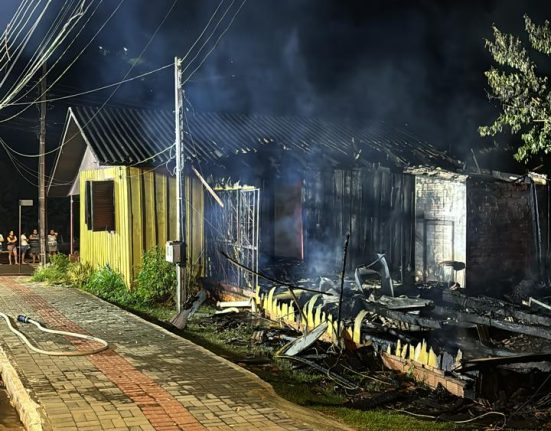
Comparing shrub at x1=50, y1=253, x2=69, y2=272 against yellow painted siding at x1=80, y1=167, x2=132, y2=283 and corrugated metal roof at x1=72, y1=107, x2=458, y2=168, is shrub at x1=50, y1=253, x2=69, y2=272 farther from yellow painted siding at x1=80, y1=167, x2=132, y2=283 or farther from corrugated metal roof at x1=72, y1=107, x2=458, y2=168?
corrugated metal roof at x1=72, y1=107, x2=458, y2=168

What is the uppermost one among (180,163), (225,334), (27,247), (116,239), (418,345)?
(180,163)

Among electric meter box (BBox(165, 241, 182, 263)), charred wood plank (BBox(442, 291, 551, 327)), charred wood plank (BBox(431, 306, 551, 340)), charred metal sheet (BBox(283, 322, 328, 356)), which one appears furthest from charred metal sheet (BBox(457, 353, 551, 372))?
electric meter box (BBox(165, 241, 182, 263))

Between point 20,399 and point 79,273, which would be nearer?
point 20,399

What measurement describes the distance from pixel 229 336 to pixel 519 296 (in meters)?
6.64

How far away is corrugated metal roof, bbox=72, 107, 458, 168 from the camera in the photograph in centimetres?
1541

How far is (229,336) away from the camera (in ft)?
37.3

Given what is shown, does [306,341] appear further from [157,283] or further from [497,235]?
[497,235]

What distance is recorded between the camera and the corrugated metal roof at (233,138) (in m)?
15.4

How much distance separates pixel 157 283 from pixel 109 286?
225 centimetres

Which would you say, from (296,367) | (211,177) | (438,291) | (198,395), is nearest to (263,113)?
(211,177)

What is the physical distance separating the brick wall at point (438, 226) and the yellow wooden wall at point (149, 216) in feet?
19.2

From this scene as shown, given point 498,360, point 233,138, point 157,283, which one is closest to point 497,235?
point 233,138

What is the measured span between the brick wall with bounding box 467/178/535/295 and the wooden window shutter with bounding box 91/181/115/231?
9586mm

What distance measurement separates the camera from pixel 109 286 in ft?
53.7
